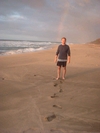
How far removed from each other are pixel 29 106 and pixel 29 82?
256 cm

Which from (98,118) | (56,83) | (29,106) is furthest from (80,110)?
(56,83)

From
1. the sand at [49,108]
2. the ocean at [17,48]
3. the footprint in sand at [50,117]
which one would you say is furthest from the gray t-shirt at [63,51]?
the ocean at [17,48]

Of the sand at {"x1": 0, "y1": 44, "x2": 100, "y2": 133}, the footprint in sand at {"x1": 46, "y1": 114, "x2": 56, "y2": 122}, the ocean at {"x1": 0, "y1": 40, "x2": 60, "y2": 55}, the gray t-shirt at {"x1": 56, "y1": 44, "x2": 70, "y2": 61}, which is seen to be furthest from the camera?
the ocean at {"x1": 0, "y1": 40, "x2": 60, "y2": 55}

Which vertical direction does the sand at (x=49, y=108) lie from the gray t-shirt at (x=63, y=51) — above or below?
below

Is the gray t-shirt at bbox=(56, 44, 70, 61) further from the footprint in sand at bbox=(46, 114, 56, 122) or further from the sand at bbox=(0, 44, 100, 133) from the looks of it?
the footprint in sand at bbox=(46, 114, 56, 122)

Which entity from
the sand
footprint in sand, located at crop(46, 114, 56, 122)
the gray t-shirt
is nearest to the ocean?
the gray t-shirt

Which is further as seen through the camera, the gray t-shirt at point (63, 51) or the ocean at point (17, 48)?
the ocean at point (17, 48)

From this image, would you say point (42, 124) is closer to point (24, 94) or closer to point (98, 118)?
point (98, 118)

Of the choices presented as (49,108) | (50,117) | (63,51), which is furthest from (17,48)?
(50,117)

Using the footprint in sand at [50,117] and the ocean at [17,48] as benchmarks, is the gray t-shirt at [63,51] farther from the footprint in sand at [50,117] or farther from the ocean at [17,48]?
the ocean at [17,48]

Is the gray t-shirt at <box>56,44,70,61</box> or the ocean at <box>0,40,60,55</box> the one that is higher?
the gray t-shirt at <box>56,44,70,61</box>

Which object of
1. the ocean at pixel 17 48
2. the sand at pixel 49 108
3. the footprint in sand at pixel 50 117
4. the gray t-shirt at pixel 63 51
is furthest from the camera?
the ocean at pixel 17 48

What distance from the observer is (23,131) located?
315cm

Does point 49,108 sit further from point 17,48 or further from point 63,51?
point 17,48
